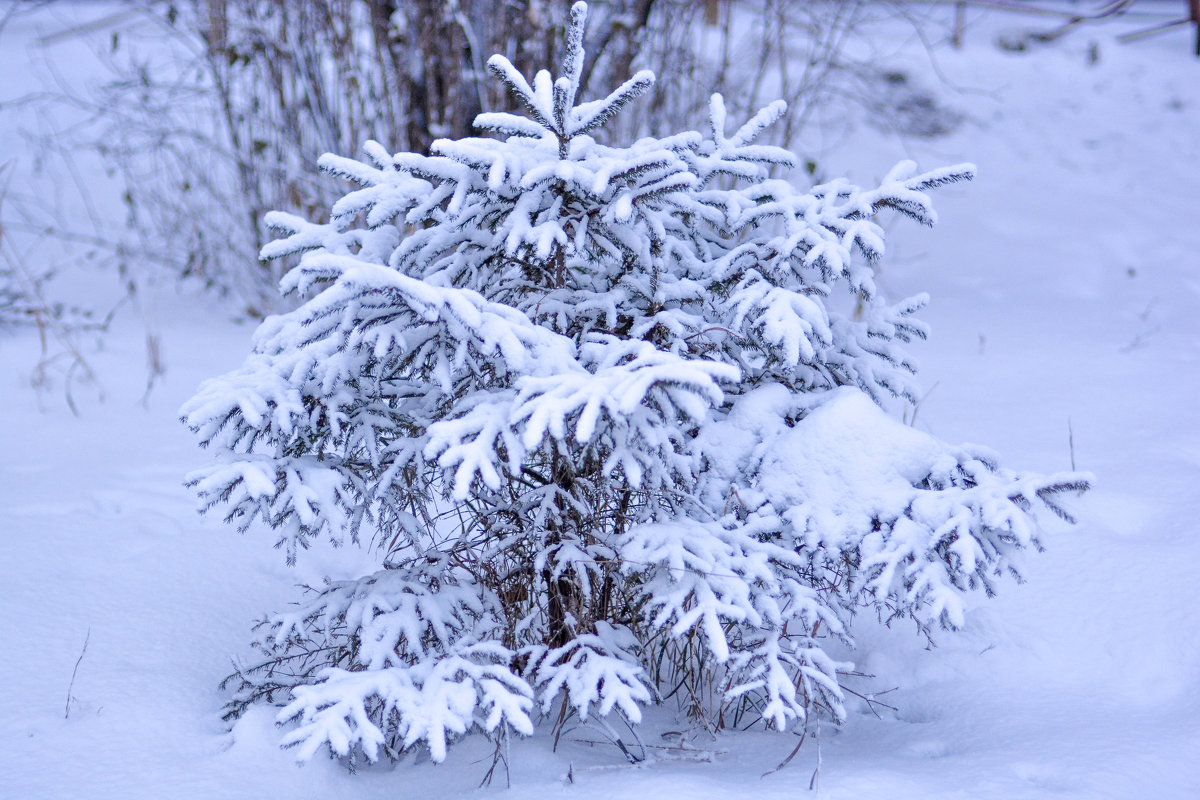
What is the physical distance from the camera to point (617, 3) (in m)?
4.57

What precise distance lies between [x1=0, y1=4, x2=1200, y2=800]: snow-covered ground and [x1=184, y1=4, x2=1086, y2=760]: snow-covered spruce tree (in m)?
0.16

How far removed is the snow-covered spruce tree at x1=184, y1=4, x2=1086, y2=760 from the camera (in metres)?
1.64

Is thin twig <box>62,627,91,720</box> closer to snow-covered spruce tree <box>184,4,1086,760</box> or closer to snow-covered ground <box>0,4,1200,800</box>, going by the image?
snow-covered ground <box>0,4,1200,800</box>

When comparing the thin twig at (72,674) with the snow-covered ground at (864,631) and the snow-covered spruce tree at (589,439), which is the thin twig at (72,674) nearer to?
the snow-covered ground at (864,631)

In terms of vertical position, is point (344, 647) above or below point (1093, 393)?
above

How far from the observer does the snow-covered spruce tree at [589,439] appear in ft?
5.38

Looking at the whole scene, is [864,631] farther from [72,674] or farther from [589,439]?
[72,674]

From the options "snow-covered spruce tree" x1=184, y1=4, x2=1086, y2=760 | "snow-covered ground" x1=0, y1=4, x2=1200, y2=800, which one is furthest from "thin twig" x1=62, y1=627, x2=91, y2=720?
"snow-covered spruce tree" x1=184, y1=4, x2=1086, y2=760

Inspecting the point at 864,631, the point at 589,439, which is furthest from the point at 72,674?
the point at 864,631

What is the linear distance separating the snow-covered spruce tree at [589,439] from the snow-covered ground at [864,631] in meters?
0.16

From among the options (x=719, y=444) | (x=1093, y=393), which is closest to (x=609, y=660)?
(x=719, y=444)

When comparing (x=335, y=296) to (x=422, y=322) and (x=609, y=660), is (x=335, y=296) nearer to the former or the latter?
(x=422, y=322)

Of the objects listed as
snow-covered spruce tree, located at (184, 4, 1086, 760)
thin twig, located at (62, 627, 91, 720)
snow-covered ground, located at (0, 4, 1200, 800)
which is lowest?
snow-covered ground, located at (0, 4, 1200, 800)

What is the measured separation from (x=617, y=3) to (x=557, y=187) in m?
3.14
